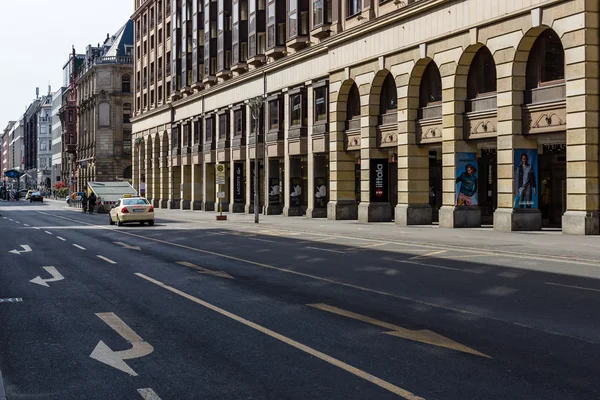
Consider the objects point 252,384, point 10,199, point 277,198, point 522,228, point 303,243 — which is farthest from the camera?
point 10,199

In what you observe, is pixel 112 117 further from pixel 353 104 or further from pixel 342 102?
pixel 353 104

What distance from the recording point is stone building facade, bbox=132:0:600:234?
2719cm

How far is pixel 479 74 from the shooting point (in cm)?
3186

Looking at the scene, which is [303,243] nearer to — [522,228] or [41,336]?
[522,228]

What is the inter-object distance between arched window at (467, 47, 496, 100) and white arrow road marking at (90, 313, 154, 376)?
82.0 feet

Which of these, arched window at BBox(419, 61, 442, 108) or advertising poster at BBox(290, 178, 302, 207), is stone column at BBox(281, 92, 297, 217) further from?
arched window at BBox(419, 61, 442, 108)

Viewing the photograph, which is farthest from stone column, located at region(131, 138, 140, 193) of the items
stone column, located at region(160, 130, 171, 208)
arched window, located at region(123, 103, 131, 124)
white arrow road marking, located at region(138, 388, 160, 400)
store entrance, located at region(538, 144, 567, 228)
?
white arrow road marking, located at region(138, 388, 160, 400)

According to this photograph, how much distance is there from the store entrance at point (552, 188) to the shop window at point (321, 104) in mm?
14828

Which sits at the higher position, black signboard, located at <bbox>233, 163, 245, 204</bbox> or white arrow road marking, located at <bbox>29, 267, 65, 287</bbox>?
black signboard, located at <bbox>233, 163, 245, 204</bbox>

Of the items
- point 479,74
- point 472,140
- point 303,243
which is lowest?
point 303,243

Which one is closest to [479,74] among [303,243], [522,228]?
[522,228]

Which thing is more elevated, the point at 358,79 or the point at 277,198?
the point at 358,79

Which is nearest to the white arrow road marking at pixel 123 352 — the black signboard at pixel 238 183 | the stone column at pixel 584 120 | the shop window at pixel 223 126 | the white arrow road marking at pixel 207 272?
the white arrow road marking at pixel 207 272

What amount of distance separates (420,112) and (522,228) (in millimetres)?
9073
